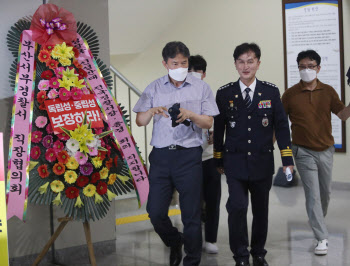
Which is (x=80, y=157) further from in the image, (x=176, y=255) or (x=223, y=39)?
(x=223, y=39)

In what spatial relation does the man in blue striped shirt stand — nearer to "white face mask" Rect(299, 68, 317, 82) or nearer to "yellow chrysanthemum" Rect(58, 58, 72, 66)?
"yellow chrysanthemum" Rect(58, 58, 72, 66)

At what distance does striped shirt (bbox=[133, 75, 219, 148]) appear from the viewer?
13.2 feet

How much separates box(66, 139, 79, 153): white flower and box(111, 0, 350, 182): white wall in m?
4.08

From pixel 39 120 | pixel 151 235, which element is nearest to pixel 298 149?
pixel 151 235

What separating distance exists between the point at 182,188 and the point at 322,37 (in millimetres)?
3928

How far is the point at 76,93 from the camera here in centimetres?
410

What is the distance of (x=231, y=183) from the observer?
420cm

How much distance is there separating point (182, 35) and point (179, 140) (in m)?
4.63

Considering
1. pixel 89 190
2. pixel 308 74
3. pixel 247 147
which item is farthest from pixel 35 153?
pixel 308 74

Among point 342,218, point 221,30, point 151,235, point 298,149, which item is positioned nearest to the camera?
point 298,149

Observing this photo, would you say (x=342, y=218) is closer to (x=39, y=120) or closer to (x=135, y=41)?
(x=39, y=120)

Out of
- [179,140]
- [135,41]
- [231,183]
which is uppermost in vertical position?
[135,41]

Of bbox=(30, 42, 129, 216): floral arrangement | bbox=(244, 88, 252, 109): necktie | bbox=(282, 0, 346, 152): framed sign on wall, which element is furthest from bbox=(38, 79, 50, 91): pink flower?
bbox=(282, 0, 346, 152): framed sign on wall

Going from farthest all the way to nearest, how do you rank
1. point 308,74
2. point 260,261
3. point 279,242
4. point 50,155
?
point 279,242 < point 308,74 < point 260,261 < point 50,155
